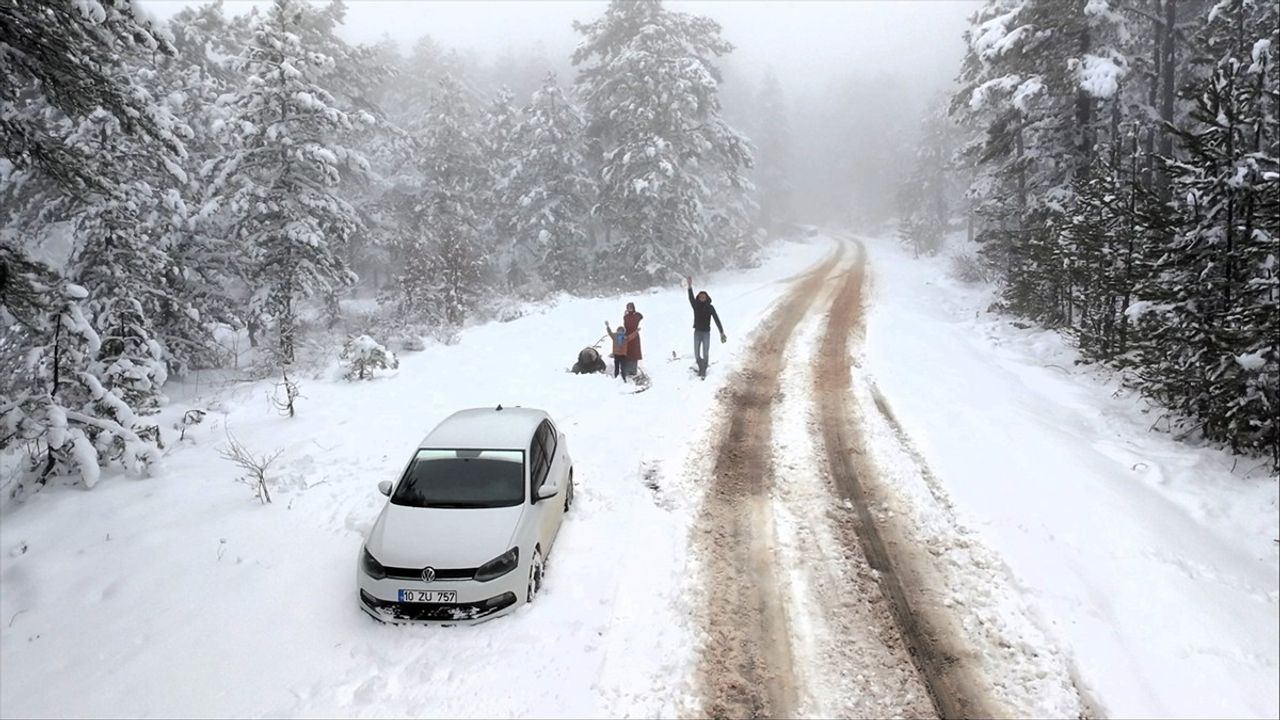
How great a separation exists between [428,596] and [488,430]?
7.86 ft

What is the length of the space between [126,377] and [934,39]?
8628 inches

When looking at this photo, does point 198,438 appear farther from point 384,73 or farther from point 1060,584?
point 384,73

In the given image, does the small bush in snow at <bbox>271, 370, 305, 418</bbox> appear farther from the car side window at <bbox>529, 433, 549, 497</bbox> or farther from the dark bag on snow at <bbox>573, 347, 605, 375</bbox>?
the car side window at <bbox>529, 433, 549, 497</bbox>

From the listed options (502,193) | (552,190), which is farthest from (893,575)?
(502,193)

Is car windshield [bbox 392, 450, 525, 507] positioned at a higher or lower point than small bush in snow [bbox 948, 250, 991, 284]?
lower

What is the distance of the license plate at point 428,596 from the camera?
6.36 m

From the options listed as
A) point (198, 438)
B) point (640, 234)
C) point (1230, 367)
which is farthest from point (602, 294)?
point (1230, 367)

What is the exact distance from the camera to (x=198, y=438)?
1131 centimetres

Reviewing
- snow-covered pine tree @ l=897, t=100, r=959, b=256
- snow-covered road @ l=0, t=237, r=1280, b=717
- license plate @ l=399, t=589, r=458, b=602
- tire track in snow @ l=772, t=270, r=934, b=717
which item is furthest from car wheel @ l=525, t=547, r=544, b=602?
snow-covered pine tree @ l=897, t=100, r=959, b=256

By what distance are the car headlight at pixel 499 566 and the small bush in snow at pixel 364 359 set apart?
9735mm

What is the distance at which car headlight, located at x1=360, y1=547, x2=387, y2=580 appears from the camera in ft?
21.2

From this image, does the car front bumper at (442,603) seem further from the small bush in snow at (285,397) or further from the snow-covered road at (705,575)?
the small bush in snow at (285,397)

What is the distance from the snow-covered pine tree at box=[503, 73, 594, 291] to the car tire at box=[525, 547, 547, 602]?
23946mm

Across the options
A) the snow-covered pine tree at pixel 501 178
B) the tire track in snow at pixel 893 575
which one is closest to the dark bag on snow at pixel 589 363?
the tire track in snow at pixel 893 575
